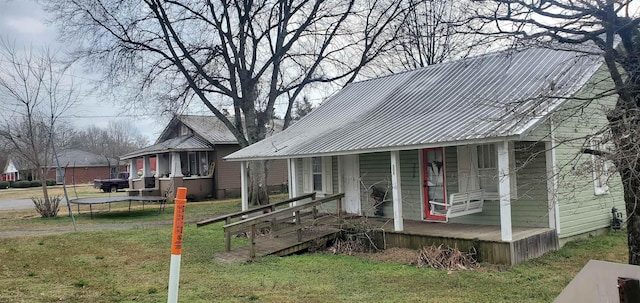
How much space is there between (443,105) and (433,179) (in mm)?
1838

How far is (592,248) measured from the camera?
9.16m

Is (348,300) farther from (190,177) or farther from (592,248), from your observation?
(190,177)

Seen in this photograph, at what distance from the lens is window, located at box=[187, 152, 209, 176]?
2738 centimetres

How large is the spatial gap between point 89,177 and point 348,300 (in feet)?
208

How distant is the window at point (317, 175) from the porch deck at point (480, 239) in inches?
153

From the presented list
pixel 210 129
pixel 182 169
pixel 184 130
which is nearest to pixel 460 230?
pixel 182 169

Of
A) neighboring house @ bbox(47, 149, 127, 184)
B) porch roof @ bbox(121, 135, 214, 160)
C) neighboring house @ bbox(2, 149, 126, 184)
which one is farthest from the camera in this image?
neighboring house @ bbox(47, 149, 127, 184)

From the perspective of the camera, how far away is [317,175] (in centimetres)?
1518

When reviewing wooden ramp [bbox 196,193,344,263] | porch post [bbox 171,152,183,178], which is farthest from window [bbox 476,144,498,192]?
porch post [bbox 171,152,183,178]

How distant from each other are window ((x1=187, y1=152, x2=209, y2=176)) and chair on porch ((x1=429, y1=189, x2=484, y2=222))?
19.8 m

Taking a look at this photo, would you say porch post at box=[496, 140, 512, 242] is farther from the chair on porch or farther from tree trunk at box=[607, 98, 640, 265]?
tree trunk at box=[607, 98, 640, 265]

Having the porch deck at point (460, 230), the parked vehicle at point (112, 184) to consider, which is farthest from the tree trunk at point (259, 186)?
the parked vehicle at point (112, 184)

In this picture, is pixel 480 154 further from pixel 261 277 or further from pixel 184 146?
pixel 184 146

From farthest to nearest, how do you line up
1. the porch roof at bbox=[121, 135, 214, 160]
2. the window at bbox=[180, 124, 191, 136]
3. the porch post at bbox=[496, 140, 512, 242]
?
the window at bbox=[180, 124, 191, 136] → the porch roof at bbox=[121, 135, 214, 160] → the porch post at bbox=[496, 140, 512, 242]
